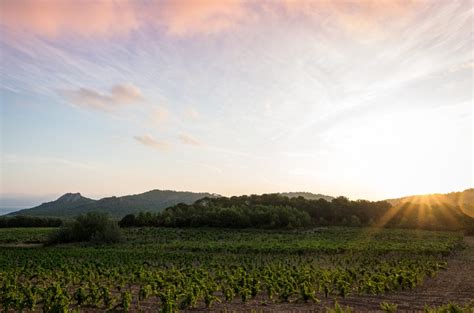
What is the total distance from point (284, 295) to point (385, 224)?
7229 cm

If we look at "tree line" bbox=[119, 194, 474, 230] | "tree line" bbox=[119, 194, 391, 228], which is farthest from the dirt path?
"tree line" bbox=[119, 194, 391, 228]

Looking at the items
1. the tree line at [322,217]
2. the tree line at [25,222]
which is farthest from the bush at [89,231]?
the tree line at [25,222]

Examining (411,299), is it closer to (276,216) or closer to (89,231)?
(89,231)

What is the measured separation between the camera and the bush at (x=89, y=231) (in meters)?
59.9

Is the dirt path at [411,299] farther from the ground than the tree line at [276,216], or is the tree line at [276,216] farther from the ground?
the tree line at [276,216]

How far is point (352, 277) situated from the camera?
24.3 m

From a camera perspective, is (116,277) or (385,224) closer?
(116,277)

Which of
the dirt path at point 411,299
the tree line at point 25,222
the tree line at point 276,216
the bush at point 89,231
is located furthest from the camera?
the tree line at point 25,222

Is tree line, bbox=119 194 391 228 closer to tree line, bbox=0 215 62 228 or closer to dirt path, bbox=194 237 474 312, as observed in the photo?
tree line, bbox=0 215 62 228

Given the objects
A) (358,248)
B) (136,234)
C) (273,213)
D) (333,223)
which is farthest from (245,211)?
(358,248)

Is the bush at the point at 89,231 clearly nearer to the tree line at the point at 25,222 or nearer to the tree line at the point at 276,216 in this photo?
the tree line at the point at 276,216

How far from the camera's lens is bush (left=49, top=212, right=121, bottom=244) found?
197 feet

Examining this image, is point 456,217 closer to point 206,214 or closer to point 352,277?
point 206,214

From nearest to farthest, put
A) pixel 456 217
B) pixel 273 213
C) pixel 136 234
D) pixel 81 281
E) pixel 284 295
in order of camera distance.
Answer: pixel 284 295, pixel 81 281, pixel 136 234, pixel 456 217, pixel 273 213
